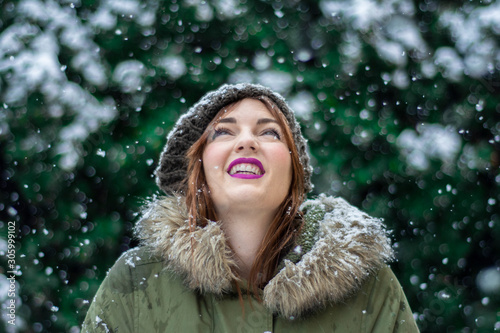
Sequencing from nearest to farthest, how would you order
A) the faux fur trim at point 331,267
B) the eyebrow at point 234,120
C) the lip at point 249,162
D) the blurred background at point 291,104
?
the faux fur trim at point 331,267
the lip at point 249,162
the eyebrow at point 234,120
the blurred background at point 291,104

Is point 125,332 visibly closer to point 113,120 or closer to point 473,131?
point 113,120

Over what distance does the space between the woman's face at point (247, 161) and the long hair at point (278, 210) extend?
34 mm

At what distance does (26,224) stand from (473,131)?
2.66m

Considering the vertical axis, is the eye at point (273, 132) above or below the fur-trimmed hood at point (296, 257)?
above

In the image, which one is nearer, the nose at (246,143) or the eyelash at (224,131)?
the nose at (246,143)

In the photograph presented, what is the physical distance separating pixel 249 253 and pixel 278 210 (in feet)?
0.79

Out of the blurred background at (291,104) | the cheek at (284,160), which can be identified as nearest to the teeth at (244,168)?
the cheek at (284,160)

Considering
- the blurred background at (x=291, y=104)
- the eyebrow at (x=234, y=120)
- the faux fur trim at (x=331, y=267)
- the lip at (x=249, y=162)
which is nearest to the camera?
the faux fur trim at (x=331, y=267)

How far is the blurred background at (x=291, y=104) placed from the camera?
2.51 meters

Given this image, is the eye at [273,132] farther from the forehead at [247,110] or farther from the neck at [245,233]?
the neck at [245,233]

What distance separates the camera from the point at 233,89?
6.79ft

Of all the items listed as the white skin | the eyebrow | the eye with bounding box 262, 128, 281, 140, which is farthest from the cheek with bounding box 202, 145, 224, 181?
the eye with bounding box 262, 128, 281, 140

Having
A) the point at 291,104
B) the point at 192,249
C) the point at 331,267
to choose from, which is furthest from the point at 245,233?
the point at 291,104

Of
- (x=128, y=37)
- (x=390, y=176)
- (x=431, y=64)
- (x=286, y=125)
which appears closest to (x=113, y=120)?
(x=128, y=37)
